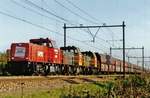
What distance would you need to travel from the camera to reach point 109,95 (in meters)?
11.1

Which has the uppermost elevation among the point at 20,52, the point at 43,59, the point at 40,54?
the point at 20,52

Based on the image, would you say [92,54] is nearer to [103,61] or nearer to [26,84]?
[103,61]

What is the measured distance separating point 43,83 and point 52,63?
1233cm

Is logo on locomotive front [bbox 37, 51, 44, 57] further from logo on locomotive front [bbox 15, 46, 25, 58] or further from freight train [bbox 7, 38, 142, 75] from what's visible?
logo on locomotive front [bbox 15, 46, 25, 58]

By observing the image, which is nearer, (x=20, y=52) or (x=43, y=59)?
(x=20, y=52)

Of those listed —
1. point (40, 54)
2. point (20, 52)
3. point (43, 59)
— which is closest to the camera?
point (20, 52)

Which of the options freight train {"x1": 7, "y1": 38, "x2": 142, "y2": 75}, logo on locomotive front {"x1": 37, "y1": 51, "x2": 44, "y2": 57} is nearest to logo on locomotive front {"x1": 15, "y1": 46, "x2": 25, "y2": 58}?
freight train {"x1": 7, "y1": 38, "x2": 142, "y2": 75}

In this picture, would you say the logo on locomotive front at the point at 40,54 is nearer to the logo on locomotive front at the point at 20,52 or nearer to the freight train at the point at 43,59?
the freight train at the point at 43,59

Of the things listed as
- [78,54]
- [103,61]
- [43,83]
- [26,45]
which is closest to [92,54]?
[103,61]

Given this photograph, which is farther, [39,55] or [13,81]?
[39,55]

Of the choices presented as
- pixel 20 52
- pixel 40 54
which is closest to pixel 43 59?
pixel 40 54

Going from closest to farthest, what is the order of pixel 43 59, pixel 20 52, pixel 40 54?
pixel 20 52
pixel 40 54
pixel 43 59

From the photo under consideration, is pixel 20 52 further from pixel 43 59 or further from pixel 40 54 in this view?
pixel 43 59

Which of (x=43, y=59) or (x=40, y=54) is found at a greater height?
(x=40, y=54)
